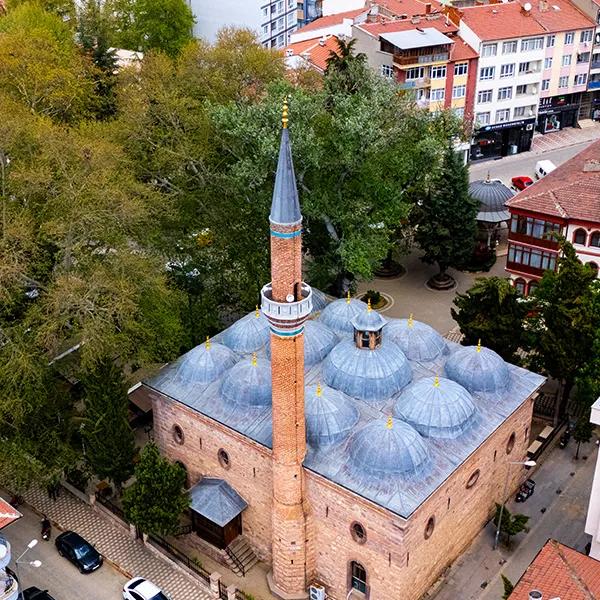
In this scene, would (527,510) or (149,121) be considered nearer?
(527,510)

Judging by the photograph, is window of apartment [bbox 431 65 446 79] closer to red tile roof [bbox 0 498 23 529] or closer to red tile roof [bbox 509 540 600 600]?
red tile roof [bbox 509 540 600 600]

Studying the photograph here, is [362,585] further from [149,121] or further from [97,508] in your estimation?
[149,121]

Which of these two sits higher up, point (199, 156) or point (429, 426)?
point (199, 156)

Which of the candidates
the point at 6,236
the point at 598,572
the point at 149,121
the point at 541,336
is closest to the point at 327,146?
the point at 149,121

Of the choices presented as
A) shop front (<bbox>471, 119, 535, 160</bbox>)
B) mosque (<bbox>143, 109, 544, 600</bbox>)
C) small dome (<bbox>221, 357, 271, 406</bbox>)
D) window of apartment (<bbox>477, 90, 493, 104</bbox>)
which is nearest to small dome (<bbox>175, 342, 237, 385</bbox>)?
mosque (<bbox>143, 109, 544, 600</bbox>)

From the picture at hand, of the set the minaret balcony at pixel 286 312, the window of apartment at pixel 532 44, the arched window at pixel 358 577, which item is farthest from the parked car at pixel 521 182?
the minaret balcony at pixel 286 312
